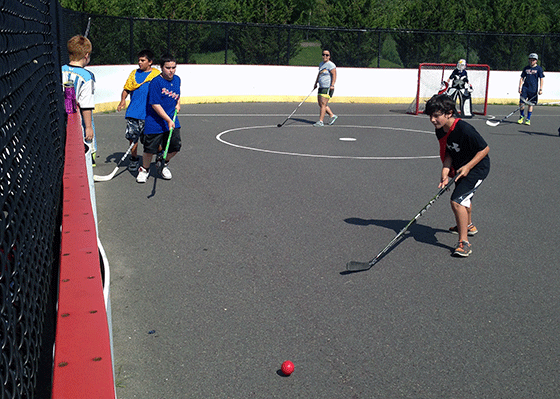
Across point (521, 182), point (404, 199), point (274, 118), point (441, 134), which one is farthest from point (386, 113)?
point (441, 134)

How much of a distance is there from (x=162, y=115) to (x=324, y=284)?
15.5 ft

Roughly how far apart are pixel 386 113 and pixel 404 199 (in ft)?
44.6

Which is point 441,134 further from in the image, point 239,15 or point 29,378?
point 239,15

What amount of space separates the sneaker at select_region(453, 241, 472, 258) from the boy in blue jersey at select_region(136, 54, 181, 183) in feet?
15.2

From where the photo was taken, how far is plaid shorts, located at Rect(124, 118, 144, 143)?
36.3ft

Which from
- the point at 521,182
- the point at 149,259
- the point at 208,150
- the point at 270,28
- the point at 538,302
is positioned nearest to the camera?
the point at 538,302

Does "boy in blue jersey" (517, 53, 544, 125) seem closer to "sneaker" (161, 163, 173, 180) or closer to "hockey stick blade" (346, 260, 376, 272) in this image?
"sneaker" (161, 163, 173, 180)

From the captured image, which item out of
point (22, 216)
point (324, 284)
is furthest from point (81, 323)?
point (324, 284)

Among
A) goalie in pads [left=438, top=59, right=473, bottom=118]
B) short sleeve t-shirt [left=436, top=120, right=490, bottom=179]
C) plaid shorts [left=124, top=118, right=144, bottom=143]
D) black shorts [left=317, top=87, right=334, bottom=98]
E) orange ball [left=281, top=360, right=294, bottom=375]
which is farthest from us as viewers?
goalie in pads [left=438, top=59, right=473, bottom=118]

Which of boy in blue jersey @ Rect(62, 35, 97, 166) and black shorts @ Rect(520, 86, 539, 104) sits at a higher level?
boy in blue jersey @ Rect(62, 35, 97, 166)

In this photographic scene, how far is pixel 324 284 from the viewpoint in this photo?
5973mm

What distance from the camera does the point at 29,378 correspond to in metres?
1.87

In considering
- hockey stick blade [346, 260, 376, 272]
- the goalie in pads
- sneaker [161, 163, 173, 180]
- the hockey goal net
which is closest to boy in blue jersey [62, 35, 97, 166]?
sneaker [161, 163, 173, 180]

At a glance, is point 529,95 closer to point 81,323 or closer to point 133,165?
point 133,165
